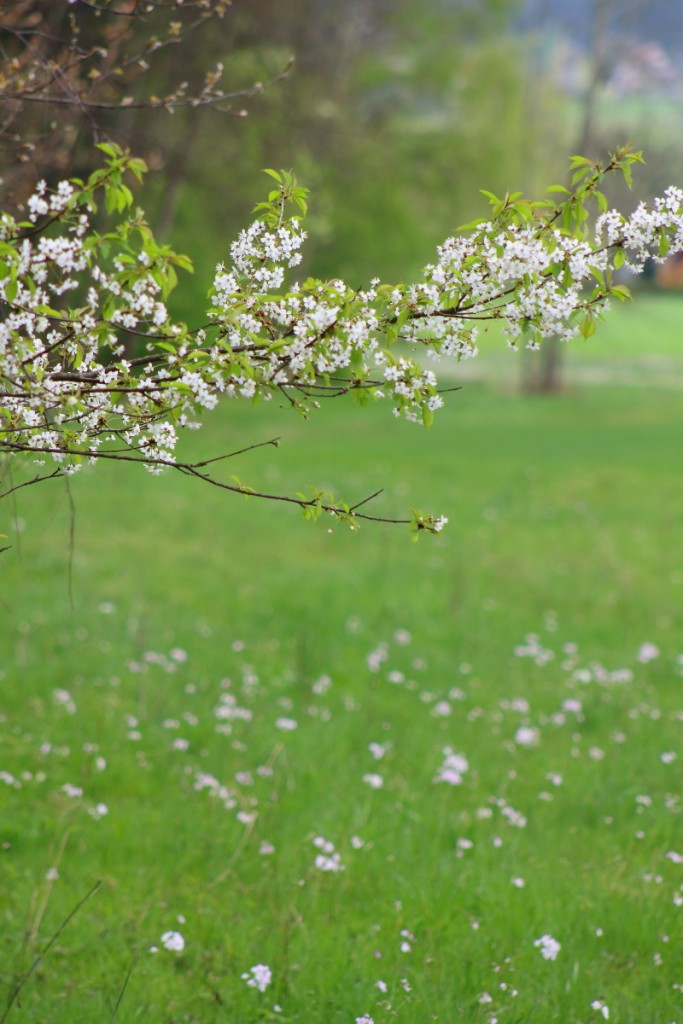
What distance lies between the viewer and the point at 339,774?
619 centimetres

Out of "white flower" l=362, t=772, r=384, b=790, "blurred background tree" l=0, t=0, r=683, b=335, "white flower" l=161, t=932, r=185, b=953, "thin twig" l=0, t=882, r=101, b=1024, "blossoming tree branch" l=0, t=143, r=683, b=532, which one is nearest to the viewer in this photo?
"blossoming tree branch" l=0, t=143, r=683, b=532

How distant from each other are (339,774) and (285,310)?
4024 mm

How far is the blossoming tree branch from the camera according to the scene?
9.20ft

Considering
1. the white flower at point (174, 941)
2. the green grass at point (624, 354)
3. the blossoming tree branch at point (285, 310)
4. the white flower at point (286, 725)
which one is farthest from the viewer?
the green grass at point (624, 354)

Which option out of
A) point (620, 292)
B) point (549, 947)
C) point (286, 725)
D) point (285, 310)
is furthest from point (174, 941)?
point (620, 292)

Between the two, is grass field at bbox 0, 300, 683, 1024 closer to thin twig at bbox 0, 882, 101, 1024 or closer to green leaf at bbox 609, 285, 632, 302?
thin twig at bbox 0, 882, 101, 1024

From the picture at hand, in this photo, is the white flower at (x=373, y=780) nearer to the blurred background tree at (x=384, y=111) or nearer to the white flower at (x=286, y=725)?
the white flower at (x=286, y=725)

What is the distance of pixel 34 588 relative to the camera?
966cm

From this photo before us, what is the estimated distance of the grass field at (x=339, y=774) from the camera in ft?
14.0

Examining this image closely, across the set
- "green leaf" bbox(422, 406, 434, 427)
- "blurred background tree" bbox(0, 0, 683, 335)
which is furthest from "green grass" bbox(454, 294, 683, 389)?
"green leaf" bbox(422, 406, 434, 427)

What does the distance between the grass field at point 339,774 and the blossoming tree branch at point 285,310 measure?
2.66ft

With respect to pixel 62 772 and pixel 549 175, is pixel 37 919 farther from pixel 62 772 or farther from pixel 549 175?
pixel 549 175

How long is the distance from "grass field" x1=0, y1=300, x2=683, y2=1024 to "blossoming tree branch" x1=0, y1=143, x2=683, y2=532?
0.81m

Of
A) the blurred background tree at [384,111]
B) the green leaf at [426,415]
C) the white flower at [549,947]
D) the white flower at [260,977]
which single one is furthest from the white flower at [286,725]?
the blurred background tree at [384,111]
